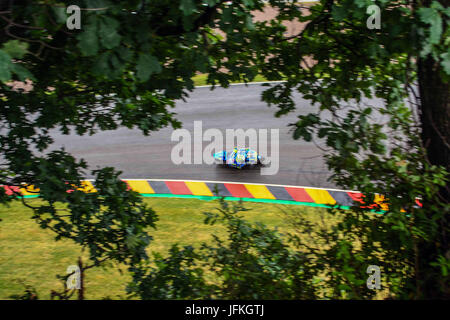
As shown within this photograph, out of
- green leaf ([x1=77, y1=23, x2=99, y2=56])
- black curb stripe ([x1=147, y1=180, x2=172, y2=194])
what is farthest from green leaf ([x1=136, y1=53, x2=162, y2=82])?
black curb stripe ([x1=147, y1=180, x2=172, y2=194])

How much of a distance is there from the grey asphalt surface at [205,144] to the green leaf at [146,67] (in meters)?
7.40

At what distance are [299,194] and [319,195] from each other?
1.54 feet

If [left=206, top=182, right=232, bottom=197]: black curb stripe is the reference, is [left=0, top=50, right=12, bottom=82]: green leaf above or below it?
above

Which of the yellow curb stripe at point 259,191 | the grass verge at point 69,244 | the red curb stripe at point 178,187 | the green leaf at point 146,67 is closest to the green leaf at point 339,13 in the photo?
the green leaf at point 146,67

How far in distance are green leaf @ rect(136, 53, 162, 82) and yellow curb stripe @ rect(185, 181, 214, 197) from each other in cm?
788

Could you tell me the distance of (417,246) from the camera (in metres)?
4.15

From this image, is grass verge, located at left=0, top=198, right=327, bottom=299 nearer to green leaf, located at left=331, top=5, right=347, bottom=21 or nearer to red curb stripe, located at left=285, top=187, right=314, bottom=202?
red curb stripe, located at left=285, top=187, right=314, bottom=202

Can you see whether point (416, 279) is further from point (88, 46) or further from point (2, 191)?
point (2, 191)

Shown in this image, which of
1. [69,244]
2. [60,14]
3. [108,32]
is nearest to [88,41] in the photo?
[108,32]

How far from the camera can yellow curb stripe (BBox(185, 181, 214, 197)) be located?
11.3 metres

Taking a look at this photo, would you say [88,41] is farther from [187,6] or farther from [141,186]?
[141,186]

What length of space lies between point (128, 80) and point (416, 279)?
3911 millimetres

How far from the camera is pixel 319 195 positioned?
429 inches
